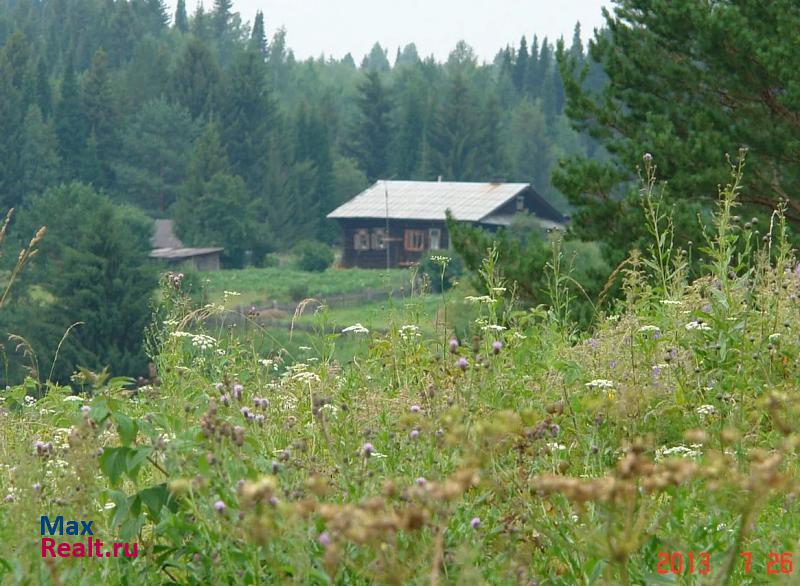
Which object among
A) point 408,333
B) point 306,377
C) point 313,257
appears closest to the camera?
point 306,377

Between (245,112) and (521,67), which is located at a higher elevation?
(521,67)

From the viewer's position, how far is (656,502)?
3.57 metres

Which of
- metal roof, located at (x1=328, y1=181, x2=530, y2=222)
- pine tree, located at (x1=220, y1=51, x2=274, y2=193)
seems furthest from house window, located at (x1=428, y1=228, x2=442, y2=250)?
pine tree, located at (x1=220, y1=51, x2=274, y2=193)

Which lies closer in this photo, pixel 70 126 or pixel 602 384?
pixel 602 384

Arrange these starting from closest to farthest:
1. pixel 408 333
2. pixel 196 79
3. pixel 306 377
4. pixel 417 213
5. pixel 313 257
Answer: pixel 306 377, pixel 408 333, pixel 417 213, pixel 313 257, pixel 196 79

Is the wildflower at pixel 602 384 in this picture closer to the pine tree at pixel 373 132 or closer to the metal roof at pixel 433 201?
the metal roof at pixel 433 201

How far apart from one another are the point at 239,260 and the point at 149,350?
6931cm

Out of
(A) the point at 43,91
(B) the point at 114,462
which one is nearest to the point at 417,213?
(A) the point at 43,91

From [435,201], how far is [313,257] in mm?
7922

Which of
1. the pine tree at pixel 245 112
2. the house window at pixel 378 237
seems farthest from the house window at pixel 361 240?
the pine tree at pixel 245 112

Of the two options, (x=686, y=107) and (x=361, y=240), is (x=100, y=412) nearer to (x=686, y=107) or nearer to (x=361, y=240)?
(x=686, y=107)

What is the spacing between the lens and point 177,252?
7306cm

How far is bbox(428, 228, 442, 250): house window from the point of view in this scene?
7035 cm

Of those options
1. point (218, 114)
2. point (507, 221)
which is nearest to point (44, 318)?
point (507, 221)
